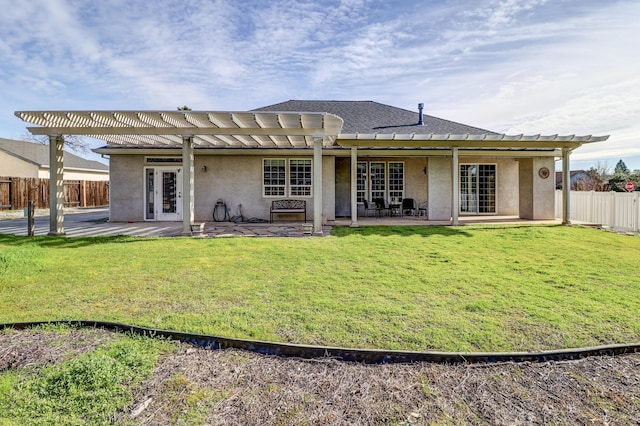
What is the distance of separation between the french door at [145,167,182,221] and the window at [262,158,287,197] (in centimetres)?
345

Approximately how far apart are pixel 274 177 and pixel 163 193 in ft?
14.9

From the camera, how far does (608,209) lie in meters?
12.3

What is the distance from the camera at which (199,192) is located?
1420 cm

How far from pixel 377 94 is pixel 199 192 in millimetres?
11989

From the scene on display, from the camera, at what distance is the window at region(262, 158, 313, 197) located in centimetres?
1436

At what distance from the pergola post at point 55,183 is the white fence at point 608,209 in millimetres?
17317

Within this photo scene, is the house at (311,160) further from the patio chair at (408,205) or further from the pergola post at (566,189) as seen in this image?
the patio chair at (408,205)

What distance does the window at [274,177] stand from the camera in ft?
47.1

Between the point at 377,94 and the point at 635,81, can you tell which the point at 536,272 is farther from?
the point at 377,94

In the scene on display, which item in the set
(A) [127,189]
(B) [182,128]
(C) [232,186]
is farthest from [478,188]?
(A) [127,189]

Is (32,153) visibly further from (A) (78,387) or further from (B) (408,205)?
(A) (78,387)

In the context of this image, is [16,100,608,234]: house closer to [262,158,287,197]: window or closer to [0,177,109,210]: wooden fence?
[262,158,287,197]: window

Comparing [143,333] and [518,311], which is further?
[518,311]

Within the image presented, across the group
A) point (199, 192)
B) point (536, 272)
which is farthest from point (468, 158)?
point (199, 192)
